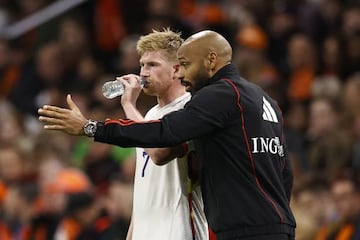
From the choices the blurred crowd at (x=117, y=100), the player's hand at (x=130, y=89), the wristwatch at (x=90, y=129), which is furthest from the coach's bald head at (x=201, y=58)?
the blurred crowd at (x=117, y=100)

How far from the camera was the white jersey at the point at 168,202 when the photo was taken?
751cm

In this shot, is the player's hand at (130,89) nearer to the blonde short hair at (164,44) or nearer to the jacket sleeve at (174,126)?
the blonde short hair at (164,44)

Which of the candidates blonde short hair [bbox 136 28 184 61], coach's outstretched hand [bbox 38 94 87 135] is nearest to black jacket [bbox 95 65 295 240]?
coach's outstretched hand [bbox 38 94 87 135]

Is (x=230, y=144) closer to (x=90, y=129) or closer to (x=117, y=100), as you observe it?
(x=90, y=129)

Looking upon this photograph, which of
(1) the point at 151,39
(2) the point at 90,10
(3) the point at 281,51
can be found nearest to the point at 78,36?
(2) the point at 90,10

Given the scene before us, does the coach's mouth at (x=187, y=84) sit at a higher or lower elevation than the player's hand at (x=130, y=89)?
lower

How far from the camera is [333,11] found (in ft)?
43.0

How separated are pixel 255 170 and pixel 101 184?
575 cm

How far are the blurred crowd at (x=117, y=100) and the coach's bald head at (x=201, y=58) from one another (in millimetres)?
2746

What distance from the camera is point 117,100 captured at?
13.5m

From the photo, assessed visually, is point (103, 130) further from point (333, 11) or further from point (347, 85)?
point (333, 11)

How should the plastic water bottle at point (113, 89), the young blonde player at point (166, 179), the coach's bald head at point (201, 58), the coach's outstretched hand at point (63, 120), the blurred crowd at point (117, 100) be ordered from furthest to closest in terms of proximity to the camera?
the blurred crowd at point (117, 100) < the young blonde player at point (166, 179) < the plastic water bottle at point (113, 89) < the coach's bald head at point (201, 58) < the coach's outstretched hand at point (63, 120)

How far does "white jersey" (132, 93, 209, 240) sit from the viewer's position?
7508mm

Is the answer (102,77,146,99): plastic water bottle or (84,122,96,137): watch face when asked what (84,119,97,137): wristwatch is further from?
(102,77,146,99): plastic water bottle
